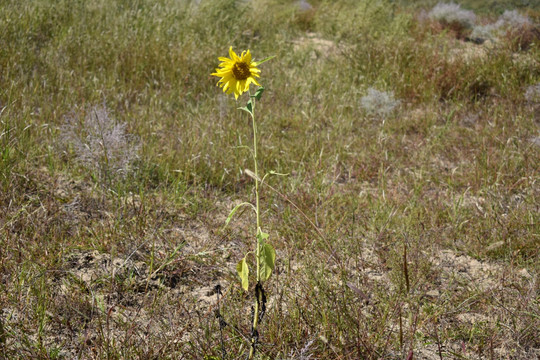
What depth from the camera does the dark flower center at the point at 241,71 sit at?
65.1 inches

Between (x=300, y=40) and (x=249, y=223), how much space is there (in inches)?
214

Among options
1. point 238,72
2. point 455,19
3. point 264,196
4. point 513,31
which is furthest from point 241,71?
point 455,19

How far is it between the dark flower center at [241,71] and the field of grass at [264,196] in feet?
2.40

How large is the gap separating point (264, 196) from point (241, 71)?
1441mm

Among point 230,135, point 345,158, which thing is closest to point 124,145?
point 230,135

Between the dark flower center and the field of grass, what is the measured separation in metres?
0.73

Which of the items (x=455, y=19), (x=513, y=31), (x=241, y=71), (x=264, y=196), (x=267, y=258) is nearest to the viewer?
(x=267, y=258)

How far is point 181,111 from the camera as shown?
4.00 meters

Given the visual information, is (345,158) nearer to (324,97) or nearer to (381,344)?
(324,97)

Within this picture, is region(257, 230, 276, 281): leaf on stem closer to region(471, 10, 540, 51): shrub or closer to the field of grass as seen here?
the field of grass

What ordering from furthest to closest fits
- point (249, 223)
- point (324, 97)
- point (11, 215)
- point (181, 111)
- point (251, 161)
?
1. point (324, 97)
2. point (181, 111)
3. point (251, 161)
4. point (249, 223)
5. point (11, 215)

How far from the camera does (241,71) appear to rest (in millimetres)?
1661

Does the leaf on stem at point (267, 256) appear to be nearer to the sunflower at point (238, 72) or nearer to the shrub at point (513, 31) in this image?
the sunflower at point (238, 72)

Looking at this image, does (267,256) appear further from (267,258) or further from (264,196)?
(264,196)
